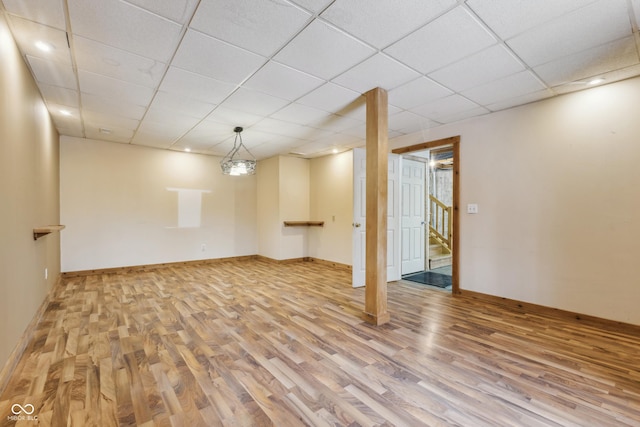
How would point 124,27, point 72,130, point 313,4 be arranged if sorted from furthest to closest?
point 72,130, point 124,27, point 313,4

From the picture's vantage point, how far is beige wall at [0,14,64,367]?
6.57 ft

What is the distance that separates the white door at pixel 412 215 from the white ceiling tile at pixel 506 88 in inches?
80.8

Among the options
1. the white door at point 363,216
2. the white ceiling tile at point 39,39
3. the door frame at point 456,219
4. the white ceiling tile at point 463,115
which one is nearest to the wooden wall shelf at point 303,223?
the white door at point 363,216

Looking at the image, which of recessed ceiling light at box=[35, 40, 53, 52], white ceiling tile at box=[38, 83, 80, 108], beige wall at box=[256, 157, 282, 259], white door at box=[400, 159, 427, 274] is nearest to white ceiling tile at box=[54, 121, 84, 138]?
white ceiling tile at box=[38, 83, 80, 108]

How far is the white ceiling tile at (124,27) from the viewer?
1.86 m

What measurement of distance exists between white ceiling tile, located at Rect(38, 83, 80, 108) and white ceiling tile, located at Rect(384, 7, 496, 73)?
11.7 ft

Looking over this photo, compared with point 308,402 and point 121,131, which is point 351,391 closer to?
point 308,402

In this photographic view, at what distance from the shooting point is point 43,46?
231 centimetres

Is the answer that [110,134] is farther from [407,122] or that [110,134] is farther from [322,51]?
[407,122]

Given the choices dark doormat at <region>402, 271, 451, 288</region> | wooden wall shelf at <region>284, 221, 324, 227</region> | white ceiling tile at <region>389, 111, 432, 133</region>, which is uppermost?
white ceiling tile at <region>389, 111, 432, 133</region>

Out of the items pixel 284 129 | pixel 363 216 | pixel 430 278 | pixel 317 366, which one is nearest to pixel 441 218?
pixel 430 278

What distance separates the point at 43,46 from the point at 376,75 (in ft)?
9.56

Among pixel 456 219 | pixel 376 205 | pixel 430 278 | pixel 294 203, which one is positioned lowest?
pixel 430 278

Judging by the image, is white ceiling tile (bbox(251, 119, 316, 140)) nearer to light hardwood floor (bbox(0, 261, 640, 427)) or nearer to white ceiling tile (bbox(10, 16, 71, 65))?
white ceiling tile (bbox(10, 16, 71, 65))
